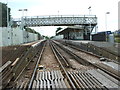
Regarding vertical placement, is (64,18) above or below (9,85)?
above

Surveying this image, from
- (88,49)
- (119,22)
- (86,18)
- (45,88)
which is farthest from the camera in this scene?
(86,18)

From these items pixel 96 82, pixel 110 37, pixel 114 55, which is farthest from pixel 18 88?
pixel 110 37

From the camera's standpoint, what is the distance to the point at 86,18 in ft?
151

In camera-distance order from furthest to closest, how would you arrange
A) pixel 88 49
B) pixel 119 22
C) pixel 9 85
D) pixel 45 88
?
pixel 88 49, pixel 119 22, pixel 9 85, pixel 45 88

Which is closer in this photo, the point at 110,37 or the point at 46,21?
the point at 110,37

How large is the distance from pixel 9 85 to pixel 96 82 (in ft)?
10.9

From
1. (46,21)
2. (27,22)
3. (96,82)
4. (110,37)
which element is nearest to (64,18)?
(46,21)

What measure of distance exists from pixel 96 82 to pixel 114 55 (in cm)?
876

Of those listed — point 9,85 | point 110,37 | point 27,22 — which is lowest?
point 9,85

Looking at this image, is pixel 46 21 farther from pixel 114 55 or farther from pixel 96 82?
pixel 96 82

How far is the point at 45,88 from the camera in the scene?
5.71 m

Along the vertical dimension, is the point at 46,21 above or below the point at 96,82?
above

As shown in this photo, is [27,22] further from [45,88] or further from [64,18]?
[45,88]

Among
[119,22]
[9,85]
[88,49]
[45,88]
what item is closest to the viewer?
[45,88]
